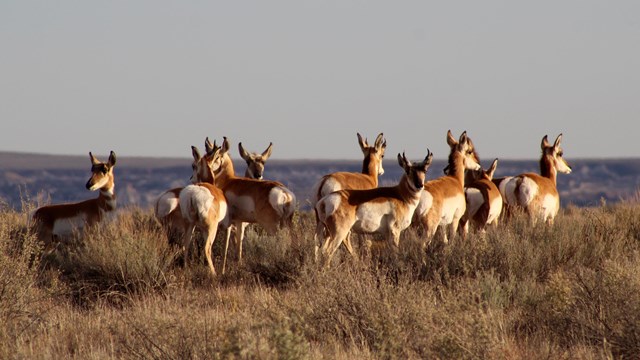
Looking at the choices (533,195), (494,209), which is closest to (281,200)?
(494,209)

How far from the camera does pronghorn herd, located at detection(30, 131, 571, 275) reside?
41.5 feet

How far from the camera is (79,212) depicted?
1479cm

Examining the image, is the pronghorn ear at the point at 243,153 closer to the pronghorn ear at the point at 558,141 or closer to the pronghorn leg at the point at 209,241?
the pronghorn leg at the point at 209,241

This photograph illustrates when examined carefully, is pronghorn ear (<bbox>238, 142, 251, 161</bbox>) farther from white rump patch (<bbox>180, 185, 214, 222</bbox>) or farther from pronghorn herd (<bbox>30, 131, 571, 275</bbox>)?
white rump patch (<bbox>180, 185, 214, 222</bbox>)

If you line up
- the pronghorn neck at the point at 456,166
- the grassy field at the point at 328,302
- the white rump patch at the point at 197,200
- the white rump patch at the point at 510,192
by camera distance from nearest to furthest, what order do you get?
the grassy field at the point at 328,302, the white rump patch at the point at 197,200, the pronghorn neck at the point at 456,166, the white rump patch at the point at 510,192

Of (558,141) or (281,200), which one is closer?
(281,200)

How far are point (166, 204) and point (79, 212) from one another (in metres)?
1.47

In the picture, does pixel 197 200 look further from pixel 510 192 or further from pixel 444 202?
pixel 510 192

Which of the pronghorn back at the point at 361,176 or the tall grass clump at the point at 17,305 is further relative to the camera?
the pronghorn back at the point at 361,176

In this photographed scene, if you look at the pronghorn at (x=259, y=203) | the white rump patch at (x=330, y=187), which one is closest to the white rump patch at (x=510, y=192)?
the white rump patch at (x=330, y=187)

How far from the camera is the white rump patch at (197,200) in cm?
1300

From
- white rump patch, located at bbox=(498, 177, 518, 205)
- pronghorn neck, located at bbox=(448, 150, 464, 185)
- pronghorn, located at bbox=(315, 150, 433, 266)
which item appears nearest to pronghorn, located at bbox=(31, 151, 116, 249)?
pronghorn, located at bbox=(315, 150, 433, 266)

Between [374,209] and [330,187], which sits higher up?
[330,187]

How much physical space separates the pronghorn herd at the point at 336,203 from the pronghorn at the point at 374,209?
1 centimetres
